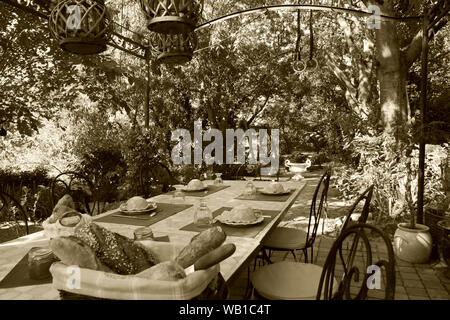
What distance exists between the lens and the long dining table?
1.25 metres

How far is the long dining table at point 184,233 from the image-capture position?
125 cm

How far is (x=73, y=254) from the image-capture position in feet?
2.93

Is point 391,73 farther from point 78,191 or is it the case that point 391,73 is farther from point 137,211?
point 78,191

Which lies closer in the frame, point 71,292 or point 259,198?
point 71,292

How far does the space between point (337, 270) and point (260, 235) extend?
2.03m

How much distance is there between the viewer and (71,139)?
9.41m

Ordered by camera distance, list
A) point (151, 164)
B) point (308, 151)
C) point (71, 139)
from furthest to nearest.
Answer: point (308, 151)
point (71, 139)
point (151, 164)

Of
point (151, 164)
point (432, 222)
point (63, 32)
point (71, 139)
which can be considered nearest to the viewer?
point (63, 32)

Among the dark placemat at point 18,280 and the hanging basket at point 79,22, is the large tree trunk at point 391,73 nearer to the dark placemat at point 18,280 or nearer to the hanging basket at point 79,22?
the hanging basket at point 79,22

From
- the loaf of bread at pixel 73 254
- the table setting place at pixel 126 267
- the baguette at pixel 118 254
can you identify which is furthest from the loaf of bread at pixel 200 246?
the loaf of bread at pixel 73 254

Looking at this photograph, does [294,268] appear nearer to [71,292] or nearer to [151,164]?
[71,292]

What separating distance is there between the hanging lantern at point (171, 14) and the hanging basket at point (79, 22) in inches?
10.0
